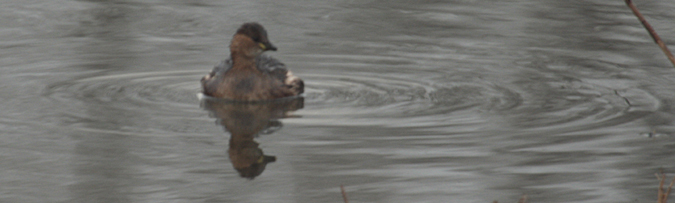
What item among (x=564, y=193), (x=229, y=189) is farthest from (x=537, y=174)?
(x=229, y=189)

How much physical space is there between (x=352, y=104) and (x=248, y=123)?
1168mm

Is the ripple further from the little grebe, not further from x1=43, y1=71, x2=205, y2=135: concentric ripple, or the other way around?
x1=43, y1=71, x2=205, y2=135: concentric ripple

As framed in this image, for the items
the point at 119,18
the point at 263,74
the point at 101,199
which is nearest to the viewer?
the point at 101,199

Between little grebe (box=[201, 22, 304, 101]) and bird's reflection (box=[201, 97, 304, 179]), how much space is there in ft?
0.35

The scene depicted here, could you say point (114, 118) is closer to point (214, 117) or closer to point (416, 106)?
point (214, 117)

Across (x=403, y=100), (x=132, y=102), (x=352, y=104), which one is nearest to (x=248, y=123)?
(x=352, y=104)

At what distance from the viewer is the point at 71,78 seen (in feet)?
36.9

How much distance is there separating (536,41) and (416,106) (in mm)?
3845

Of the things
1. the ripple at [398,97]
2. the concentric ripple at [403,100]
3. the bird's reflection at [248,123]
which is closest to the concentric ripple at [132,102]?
the concentric ripple at [403,100]

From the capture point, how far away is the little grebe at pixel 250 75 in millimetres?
10633

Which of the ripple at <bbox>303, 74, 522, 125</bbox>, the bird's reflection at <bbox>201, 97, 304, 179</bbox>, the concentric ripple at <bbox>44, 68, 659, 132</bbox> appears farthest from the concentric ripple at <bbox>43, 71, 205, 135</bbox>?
the ripple at <bbox>303, 74, 522, 125</bbox>

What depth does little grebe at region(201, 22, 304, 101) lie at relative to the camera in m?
10.6

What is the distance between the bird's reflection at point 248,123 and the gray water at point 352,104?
0.04 m

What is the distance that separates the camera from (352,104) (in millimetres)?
10227
